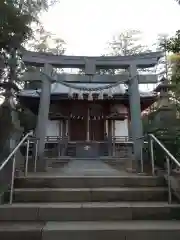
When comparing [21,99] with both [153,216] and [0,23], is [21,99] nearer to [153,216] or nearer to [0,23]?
[0,23]

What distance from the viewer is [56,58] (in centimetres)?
812

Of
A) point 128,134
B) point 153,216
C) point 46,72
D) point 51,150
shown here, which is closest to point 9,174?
point 153,216

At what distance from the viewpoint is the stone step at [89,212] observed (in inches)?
162

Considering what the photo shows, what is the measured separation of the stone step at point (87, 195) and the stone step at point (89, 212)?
459mm

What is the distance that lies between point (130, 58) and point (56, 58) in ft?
7.50

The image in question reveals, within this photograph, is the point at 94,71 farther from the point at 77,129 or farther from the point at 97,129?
the point at 97,129

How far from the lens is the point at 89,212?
4.16 m

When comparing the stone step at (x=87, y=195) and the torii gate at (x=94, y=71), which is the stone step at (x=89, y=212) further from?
the torii gate at (x=94, y=71)

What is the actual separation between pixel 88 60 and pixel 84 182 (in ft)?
13.7

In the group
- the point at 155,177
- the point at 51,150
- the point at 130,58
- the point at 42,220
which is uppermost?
the point at 130,58

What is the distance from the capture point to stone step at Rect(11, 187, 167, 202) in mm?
4699

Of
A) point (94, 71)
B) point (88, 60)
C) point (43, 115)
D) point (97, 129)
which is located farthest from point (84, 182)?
point (97, 129)

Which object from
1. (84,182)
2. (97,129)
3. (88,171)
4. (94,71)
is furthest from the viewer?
(97,129)

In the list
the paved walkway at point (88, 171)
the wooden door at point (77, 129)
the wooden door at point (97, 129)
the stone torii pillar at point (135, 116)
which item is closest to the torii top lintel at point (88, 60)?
the stone torii pillar at point (135, 116)
